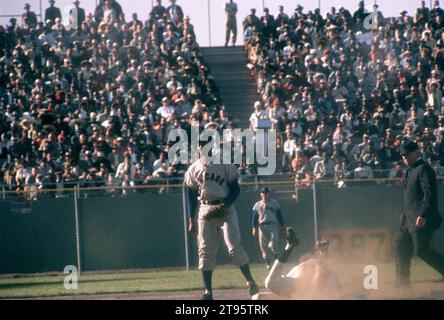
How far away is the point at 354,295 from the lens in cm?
1094

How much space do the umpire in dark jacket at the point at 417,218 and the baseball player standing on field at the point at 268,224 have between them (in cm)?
651

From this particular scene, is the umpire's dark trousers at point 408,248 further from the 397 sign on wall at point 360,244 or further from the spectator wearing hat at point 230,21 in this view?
the spectator wearing hat at point 230,21

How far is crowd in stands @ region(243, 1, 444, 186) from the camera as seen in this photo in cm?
2138

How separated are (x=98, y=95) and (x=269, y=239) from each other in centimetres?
689

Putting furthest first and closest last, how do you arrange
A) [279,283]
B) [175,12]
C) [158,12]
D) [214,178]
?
1. [175,12]
2. [158,12]
3. [214,178]
4. [279,283]

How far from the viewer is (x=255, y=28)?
86.7 feet

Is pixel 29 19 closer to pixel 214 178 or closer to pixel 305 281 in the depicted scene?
pixel 214 178

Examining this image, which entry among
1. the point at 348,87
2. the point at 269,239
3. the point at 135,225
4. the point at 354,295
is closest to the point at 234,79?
the point at 348,87

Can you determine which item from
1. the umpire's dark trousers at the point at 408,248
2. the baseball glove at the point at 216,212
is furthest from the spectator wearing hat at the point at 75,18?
the umpire's dark trousers at the point at 408,248

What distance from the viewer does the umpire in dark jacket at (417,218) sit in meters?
11.6

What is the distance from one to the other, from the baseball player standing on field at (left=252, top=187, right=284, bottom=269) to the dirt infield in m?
4.72

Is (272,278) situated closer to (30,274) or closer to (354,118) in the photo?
(30,274)

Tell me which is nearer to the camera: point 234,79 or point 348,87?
point 348,87

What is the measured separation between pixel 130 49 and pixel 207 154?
13184mm
